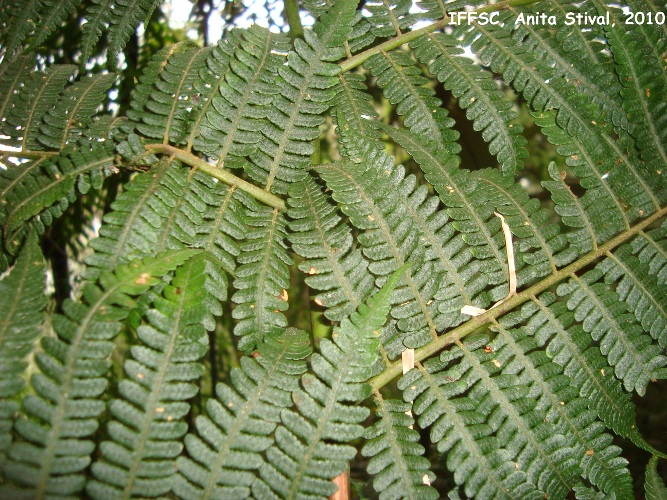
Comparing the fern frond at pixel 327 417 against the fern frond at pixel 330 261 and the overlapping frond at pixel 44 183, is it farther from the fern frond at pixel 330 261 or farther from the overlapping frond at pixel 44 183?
the overlapping frond at pixel 44 183

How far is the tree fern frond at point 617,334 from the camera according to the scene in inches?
35.9

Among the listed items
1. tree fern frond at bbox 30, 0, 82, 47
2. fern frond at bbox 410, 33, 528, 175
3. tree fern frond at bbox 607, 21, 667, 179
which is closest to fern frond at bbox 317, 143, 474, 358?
fern frond at bbox 410, 33, 528, 175

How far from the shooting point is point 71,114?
0.99 m

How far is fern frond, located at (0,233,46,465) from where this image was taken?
0.65 m

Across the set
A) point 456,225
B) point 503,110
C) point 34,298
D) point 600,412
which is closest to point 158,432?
point 34,298

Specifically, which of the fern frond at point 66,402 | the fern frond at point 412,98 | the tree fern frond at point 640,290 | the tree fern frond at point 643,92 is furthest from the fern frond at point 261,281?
the tree fern frond at point 643,92

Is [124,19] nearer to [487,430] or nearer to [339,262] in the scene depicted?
[339,262]

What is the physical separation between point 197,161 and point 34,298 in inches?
15.0

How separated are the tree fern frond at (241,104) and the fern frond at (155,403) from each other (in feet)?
1.07

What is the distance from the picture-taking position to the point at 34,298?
0.68 m

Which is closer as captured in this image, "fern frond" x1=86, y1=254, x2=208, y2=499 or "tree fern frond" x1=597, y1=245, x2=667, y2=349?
"fern frond" x1=86, y1=254, x2=208, y2=499

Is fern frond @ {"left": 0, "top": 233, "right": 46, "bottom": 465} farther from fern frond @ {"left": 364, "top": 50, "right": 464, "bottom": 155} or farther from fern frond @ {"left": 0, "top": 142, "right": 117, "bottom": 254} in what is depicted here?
fern frond @ {"left": 364, "top": 50, "right": 464, "bottom": 155}

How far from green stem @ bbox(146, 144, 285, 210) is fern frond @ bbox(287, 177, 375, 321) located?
0.24 feet

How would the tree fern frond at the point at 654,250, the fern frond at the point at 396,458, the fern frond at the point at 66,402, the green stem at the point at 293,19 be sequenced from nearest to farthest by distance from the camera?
1. the fern frond at the point at 66,402
2. the fern frond at the point at 396,458
3. the tree fern frond at the point at 654,250
4. the green stem at the point at 293,19
